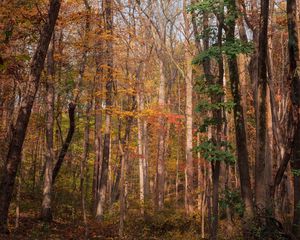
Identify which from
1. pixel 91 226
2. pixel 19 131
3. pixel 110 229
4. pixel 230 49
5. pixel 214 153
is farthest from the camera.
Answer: pixel 110 229

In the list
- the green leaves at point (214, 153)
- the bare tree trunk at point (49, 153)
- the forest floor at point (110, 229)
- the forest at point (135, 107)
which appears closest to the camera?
the forest at point (135, 107)

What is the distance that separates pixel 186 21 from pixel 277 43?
859 cm

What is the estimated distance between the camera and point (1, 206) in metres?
8.42

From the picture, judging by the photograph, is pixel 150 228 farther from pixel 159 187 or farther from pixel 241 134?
pixel 241 134

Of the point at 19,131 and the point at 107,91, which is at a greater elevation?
the point at 107,91

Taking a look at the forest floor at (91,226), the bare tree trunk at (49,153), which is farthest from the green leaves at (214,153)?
the bare tree trunk at (49,153)

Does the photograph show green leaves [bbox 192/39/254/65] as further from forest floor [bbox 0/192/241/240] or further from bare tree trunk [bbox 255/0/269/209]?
forest floor [bbox 0/192/241/240]

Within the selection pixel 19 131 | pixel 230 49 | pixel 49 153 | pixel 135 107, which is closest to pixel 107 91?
pixel 135 107

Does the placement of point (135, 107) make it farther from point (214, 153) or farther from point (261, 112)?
point (261, 112)

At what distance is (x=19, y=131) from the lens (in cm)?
867

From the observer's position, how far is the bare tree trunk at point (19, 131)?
27.8 ft

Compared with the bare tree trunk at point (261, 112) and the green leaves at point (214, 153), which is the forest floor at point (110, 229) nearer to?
the green leaves at point (214, 153)

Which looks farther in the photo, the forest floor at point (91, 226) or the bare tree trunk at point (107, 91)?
the bare tree trunk at point (107, 91)

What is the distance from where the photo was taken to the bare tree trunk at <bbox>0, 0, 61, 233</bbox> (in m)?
8.48
